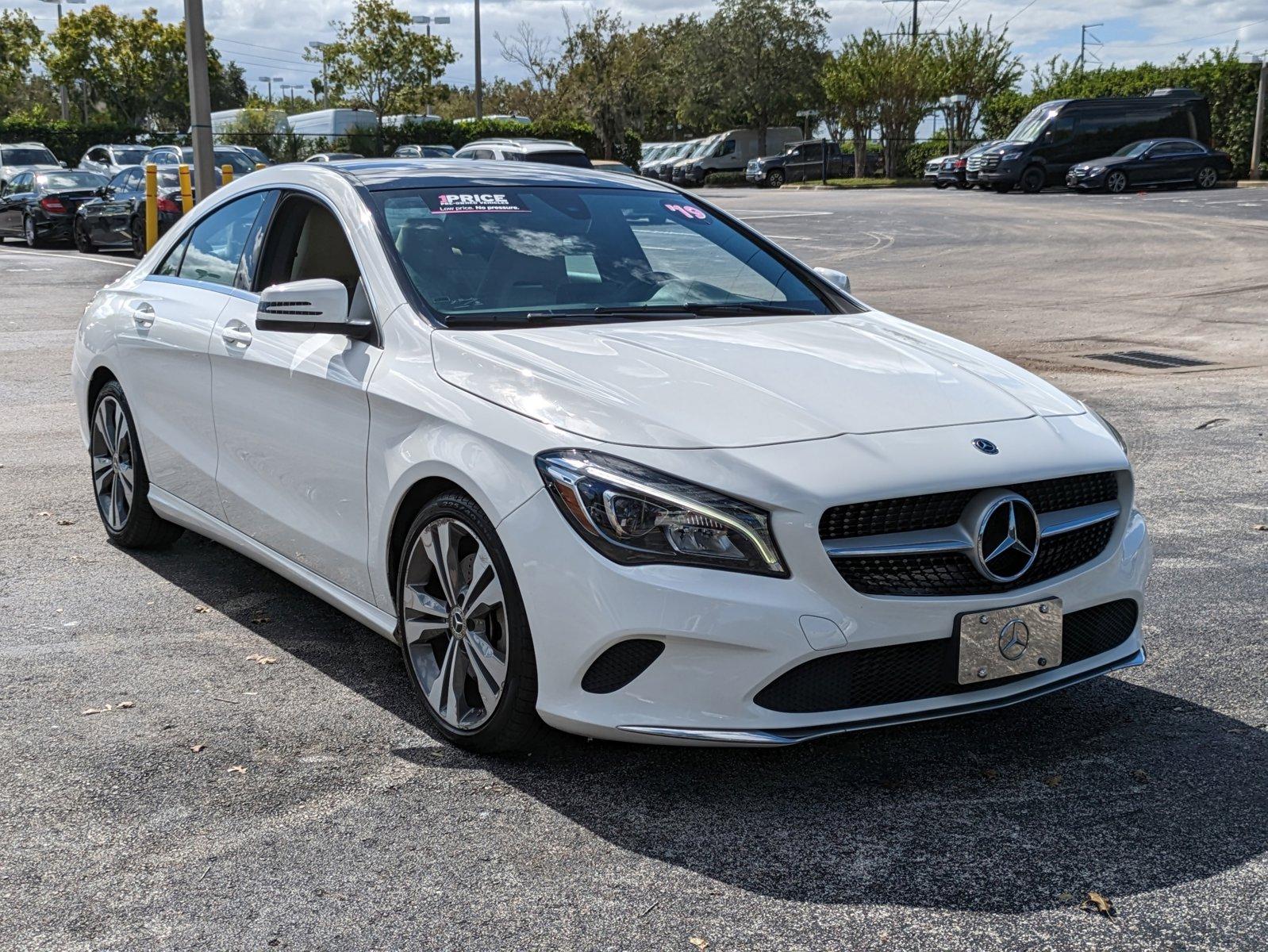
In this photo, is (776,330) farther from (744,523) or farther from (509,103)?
(509,103)

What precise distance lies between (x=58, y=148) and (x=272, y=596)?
53.2m

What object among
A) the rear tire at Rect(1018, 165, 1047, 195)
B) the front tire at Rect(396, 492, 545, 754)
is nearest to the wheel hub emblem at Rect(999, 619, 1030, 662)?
the front tire at Rect(396, 492, 545, 754)

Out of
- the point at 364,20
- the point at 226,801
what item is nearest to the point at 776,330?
the point at 226,801

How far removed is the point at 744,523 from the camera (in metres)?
3.26

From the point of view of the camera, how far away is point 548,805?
11.6 feet

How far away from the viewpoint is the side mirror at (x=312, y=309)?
4.18 meters

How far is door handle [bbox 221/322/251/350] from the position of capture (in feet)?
15.7

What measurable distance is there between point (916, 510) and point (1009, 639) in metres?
0.40

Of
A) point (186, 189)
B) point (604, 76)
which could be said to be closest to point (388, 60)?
Result: point (604, 76)

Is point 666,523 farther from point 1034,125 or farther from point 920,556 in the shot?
point 1034,125

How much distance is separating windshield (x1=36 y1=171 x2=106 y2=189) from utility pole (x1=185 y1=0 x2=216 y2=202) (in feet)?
36.3

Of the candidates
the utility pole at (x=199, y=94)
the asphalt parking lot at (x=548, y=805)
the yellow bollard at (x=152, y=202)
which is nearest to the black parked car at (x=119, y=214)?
the yellow bollard at (x=152, y=202)

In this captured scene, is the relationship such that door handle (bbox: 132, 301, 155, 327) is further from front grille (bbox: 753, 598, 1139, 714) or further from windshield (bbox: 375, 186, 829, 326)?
front grille (bbox: 753, 598, 1139, 714)

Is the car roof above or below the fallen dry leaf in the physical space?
above
